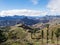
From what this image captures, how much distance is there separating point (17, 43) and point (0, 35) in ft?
76.8

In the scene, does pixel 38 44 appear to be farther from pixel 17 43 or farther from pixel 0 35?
pixel 0 35

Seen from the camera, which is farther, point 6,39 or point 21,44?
point 6,39

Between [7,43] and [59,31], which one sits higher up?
[59,31]

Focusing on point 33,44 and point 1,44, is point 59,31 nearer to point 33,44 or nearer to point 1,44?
point 33,44

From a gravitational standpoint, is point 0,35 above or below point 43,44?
above

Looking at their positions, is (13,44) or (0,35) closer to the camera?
(13,44)

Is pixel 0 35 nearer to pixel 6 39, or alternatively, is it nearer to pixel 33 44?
pixel 6 39

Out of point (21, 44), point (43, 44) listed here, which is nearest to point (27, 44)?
point (21, 44)

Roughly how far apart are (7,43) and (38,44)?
3561 centimetres

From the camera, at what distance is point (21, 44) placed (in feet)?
547

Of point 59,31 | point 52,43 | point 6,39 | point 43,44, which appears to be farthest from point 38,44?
point 6,39

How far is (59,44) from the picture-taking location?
16712 centimetres

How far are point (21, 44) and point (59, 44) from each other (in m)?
42.8

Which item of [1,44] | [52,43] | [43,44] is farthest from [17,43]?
[52,43]
